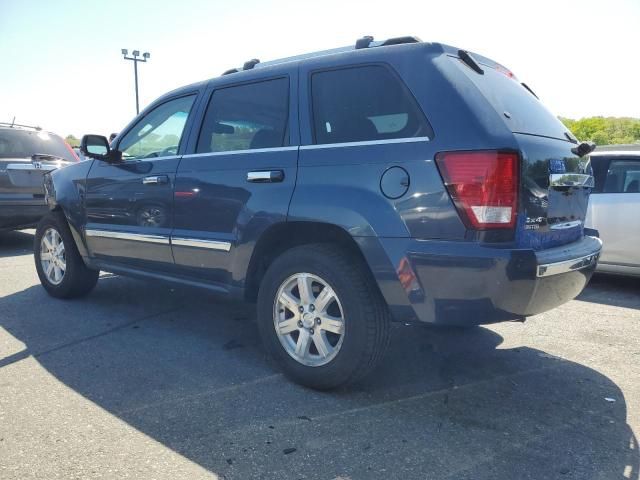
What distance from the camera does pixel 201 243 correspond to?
3.59m

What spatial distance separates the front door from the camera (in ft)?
12.8

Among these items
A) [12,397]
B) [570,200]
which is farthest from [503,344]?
[12,397]

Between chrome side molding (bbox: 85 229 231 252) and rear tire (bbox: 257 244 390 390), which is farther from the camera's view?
chrome side molding (bbox: 85 229 231 252)

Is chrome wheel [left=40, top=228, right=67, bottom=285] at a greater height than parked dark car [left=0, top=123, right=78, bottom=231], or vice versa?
parked dark car [left=0, top=123, right=78, bottom=231]

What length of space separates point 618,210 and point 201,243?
14.4 ft

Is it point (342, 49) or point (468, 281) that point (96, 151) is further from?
point (468, 281)

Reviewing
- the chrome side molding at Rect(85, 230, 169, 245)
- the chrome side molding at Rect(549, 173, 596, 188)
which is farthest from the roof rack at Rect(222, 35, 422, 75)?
the chrome side molding at Rect(85, 230, 169, 245)

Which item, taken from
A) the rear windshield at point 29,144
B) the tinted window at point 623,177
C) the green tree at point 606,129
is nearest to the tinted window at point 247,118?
the tinted window at point 623,177


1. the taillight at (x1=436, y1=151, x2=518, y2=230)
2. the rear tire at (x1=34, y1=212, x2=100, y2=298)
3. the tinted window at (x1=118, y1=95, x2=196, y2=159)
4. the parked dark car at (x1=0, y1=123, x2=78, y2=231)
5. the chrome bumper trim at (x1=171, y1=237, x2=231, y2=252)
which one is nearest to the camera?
the taillight at (x1=436, y1=151, x2=518, y2=230)

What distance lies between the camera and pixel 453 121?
8.45 ft

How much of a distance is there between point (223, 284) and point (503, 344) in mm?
2064

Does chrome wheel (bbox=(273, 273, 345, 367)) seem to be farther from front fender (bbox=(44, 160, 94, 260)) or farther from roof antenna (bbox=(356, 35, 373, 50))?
front fender (bbox=(44, 160, 94, 260))

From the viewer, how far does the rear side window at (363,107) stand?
2754 millimetres

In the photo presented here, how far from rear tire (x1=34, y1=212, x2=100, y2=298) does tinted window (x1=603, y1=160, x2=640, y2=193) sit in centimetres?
530
